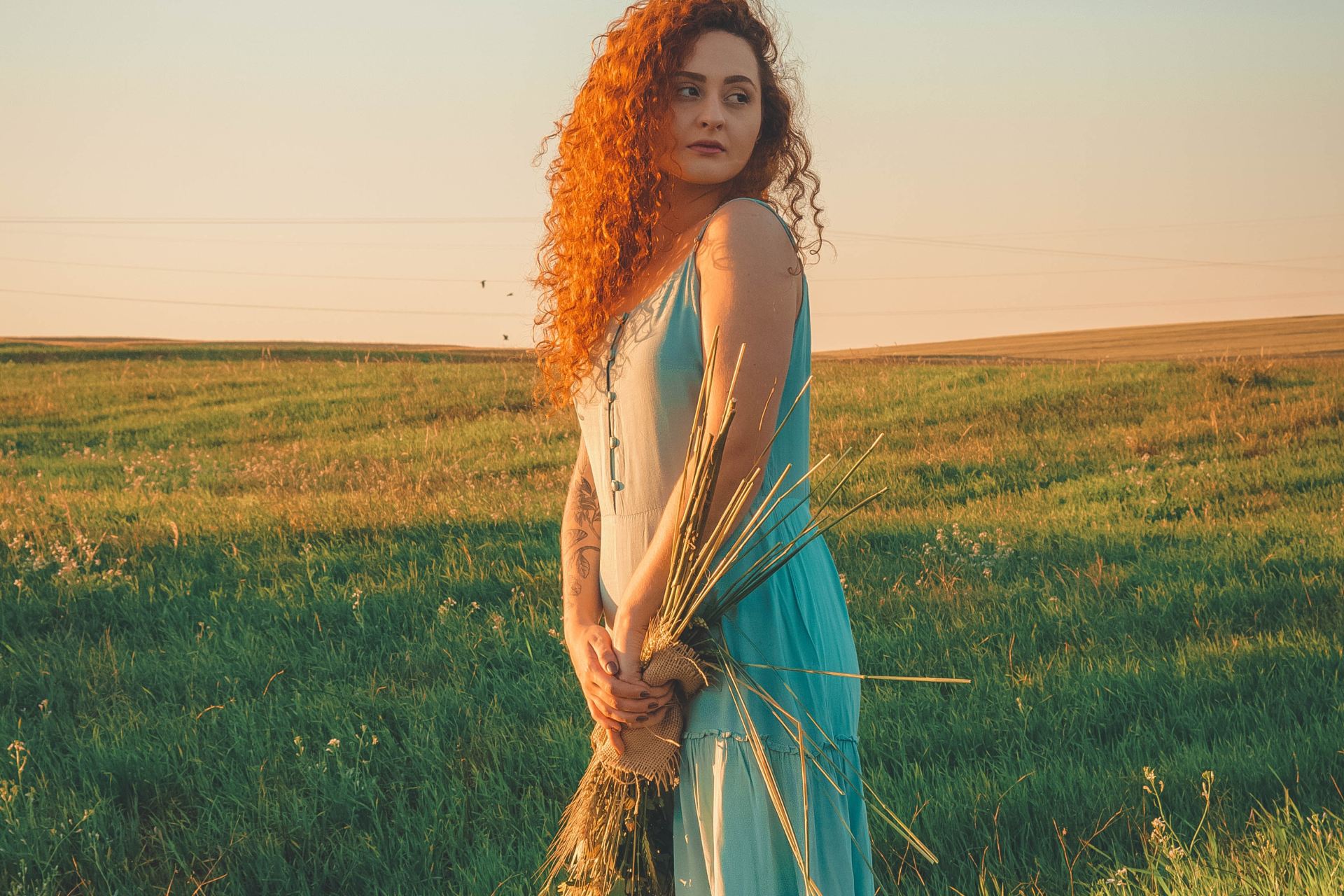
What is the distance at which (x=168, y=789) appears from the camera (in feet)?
13.7

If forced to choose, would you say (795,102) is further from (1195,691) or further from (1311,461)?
(1311,461)

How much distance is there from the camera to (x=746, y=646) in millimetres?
2207

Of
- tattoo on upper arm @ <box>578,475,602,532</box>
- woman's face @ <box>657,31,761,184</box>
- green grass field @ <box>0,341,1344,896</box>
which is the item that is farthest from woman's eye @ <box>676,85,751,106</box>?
green grass field @ <box>0,341,1344,896</box>

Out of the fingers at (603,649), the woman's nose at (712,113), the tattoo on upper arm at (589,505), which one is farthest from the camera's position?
the tattoo on upper arm at (589,505)

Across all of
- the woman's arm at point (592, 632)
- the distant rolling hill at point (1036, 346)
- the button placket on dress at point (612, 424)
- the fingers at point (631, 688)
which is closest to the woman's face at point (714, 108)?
the button placket on dress at point (612, 424)

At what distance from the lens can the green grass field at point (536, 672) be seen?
3.66 m

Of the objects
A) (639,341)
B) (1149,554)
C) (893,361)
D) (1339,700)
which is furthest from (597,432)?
(893,361)

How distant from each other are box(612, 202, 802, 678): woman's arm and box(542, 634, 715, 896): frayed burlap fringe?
0.35 feet

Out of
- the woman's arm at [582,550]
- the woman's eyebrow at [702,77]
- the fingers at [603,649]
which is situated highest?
the woman's eyebrow at [702,77]

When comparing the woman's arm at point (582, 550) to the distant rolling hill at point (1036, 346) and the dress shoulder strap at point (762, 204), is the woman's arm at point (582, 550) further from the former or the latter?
the distant rolling hill at point (1036, 346)

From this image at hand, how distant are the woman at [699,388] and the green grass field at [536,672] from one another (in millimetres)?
1451

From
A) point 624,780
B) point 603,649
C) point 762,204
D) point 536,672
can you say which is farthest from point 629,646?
point 536,672

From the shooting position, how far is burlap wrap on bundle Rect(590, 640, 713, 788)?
2.07 meters

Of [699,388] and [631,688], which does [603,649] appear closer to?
[631,688]
